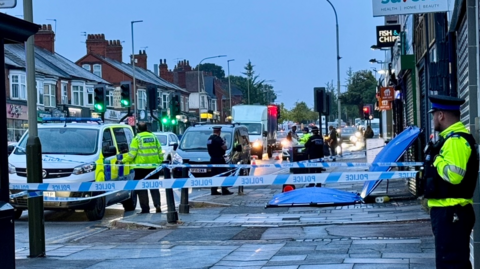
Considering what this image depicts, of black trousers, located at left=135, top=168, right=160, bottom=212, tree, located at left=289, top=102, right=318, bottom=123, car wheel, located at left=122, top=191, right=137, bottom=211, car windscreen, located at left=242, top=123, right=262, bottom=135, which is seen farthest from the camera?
tree, located at left=289, top=102, right=318, bottom=123

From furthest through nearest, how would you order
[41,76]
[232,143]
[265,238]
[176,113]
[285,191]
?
[41,76] < [176,113] < [232,143] < [285,191] < [265,238]

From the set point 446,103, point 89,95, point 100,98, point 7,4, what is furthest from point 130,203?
point 89,95

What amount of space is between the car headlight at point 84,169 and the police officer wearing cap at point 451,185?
9722 millimetres

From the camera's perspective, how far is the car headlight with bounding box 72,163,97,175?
48.9 feet

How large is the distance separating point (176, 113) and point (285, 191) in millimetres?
13023

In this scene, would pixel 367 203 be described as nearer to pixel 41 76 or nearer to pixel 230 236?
pixel 230 236

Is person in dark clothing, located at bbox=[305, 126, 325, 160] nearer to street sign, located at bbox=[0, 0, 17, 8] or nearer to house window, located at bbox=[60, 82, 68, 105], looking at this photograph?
street sign, located at bbox=[0, 0, 17, 8]

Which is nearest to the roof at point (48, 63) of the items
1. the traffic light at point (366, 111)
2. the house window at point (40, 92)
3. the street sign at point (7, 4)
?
the house window at point (40, 92)

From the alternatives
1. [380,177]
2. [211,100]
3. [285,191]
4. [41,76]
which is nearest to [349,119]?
[211,100]

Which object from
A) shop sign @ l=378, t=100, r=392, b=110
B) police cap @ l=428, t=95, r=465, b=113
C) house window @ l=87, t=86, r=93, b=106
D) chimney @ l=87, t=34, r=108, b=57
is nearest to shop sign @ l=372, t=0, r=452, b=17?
police cap @ l=428, t=95, r=465, b=113

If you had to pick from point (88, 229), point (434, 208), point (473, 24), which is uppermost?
point (473, 24)

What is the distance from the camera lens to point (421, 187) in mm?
6430

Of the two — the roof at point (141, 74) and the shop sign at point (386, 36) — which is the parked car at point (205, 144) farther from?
the roof at point (141, 74)

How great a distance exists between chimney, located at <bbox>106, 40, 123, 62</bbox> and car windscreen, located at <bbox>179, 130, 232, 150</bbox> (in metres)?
56.0
